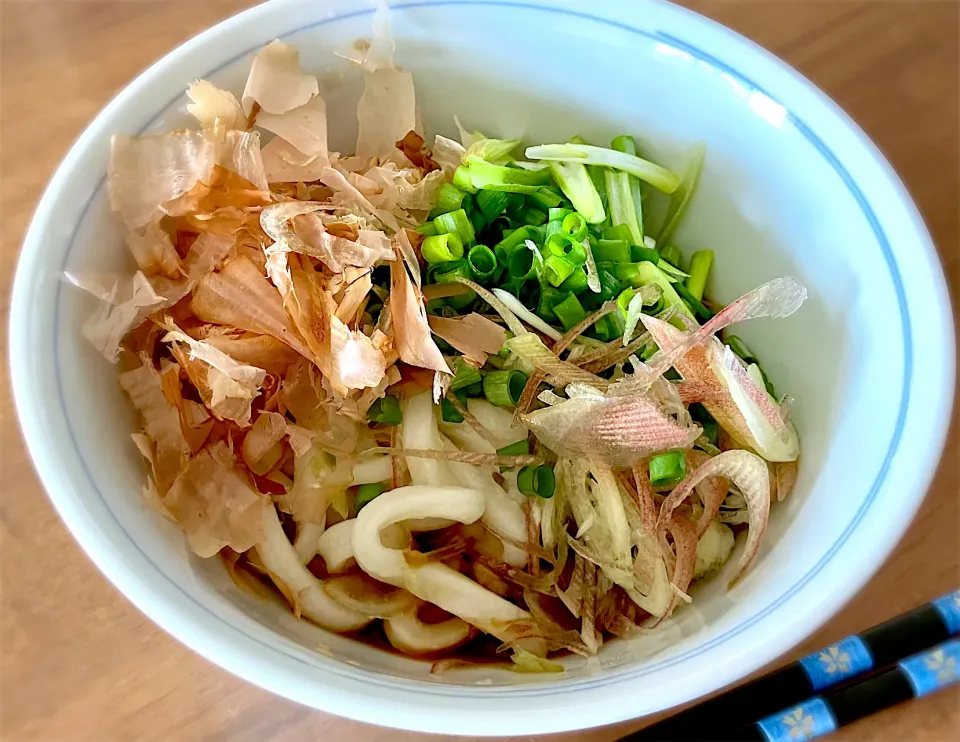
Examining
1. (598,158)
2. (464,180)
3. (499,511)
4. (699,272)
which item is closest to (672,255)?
(699,272)

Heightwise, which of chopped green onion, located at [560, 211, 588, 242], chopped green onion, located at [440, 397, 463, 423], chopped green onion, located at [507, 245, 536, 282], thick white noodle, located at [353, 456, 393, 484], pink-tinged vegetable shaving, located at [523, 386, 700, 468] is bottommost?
thick white noodle, located at [353, 456, 393, 484]

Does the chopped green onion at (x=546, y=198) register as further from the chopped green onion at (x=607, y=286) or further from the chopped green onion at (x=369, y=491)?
the chopped green onion at (x=369, y=491)

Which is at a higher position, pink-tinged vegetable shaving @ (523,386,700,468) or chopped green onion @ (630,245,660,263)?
chopped green onion @ (630,245,660,263)

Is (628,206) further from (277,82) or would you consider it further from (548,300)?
(277,82)

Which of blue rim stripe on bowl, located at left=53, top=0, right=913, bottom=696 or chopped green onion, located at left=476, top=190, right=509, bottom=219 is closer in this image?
blue rim stripe on bowl, located at left=53, top=0, right=913, bottom=696

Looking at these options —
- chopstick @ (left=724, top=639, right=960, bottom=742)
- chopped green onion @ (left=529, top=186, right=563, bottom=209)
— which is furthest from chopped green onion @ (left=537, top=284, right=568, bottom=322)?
chopstick @ (left=724, top=639, right=960, bottom=742)

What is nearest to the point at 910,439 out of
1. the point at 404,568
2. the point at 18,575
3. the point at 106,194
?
the point at 404,568

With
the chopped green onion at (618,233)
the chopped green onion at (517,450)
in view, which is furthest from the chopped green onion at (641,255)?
the chopped green onion at (517,450)

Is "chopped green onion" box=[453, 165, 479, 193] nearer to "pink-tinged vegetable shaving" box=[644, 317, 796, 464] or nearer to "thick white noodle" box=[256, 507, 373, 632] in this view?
"pink-tinged vegetable shaving" box=[644, 317, 796, 464]

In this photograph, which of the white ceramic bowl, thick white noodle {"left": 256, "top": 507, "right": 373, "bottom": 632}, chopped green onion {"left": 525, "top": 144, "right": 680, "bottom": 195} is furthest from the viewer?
chopped green onion {"left": 525, "top": 144, "right": 680, "bottom": 195}
